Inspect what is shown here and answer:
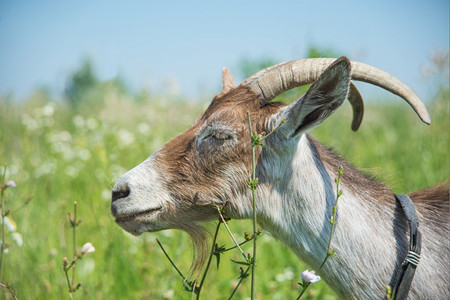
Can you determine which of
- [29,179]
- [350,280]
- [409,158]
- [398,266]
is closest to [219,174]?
A: [350,280]

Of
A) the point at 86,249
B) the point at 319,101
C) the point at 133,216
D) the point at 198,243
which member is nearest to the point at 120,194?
the point at 133,216

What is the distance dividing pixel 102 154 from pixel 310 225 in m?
2.61

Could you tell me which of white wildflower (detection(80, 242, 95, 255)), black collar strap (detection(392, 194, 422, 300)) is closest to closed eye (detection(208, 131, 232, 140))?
white wildflower (detection(80, 242, 95, 255))

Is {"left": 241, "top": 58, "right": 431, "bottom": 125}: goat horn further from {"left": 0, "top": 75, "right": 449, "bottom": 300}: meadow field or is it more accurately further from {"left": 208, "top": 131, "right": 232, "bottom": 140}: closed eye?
{"left": 0, "top": 75, "right": 449, "bottom": 300}: meadow field

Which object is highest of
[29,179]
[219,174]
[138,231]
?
[219,174]

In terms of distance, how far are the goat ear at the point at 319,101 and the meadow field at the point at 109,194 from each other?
0.67 meters

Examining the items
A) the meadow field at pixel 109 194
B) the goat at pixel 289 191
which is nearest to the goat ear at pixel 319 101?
the goat at pixel 289 191

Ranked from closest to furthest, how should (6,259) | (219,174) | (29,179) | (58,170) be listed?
(219,174) < (6,259) < (29,179) < (58,170)

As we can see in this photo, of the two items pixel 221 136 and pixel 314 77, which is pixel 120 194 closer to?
pixel 221 136

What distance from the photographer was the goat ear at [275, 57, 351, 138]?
203 centimetres

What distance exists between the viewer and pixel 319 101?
217 centimetres

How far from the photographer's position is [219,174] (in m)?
2.34

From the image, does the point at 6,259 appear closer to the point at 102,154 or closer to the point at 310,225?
the point at 102,154

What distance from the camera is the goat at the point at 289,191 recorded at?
219cm
